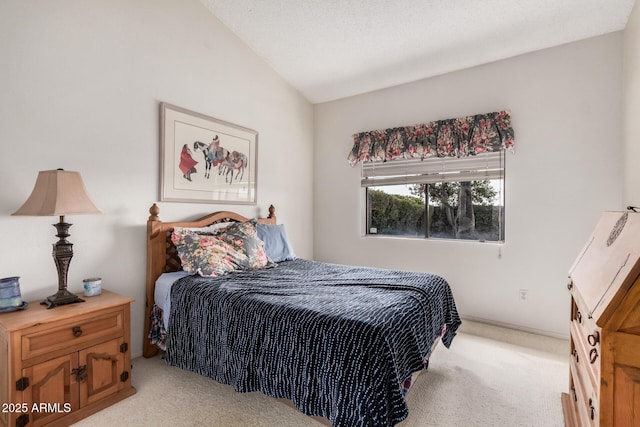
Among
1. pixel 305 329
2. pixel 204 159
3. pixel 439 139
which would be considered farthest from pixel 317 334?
pixel 439 139

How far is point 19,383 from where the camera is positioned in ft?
5.07

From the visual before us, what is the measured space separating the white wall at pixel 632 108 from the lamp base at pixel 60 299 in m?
3.75

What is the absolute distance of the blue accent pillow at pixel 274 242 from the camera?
10.1 ft

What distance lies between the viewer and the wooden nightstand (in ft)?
5.08

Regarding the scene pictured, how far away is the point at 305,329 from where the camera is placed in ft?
5.09

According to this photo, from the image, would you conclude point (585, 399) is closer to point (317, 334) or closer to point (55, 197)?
point (317, 334)

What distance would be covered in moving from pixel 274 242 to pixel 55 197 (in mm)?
1779

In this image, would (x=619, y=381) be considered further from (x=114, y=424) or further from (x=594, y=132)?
(x=594, y=132)

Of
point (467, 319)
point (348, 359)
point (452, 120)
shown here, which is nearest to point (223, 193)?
point (348, 359)

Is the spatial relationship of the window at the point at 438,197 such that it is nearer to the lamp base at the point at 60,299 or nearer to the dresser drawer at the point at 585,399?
the dresser drawer at the point at 585,399

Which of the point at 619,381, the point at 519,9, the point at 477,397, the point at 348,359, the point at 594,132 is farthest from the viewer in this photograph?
the point at 594,132

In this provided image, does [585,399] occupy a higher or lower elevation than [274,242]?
lower

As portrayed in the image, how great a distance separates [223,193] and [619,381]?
3.03m

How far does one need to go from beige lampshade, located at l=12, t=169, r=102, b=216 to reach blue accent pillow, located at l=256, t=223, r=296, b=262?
1.51 metres
